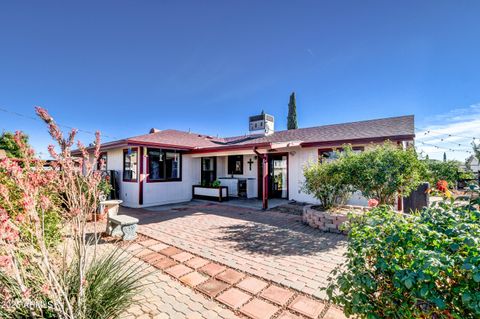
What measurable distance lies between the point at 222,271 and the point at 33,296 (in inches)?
92.1

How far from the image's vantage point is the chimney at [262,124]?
13.8m

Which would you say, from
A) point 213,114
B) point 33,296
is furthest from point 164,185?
point 213,114

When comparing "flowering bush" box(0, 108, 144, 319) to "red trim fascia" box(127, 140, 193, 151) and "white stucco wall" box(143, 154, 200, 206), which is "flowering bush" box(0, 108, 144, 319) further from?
"white stucco wall" box(143, 154, 200, 206)

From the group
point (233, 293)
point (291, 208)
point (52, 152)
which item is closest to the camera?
point (52, 152)

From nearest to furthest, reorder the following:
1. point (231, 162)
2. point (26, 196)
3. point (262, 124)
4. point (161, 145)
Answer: point (26, 196) → point (161, 145) → point (231, 162) → point (262, 124)

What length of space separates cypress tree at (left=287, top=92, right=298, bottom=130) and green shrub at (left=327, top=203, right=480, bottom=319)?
26.5 metres

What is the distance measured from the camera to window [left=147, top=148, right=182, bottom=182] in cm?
959

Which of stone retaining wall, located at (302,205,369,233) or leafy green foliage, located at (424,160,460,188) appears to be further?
leafy green foliage, located at (424,160,460,188)

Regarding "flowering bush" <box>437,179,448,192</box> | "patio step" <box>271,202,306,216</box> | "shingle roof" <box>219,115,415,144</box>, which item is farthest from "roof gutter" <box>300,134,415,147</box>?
"flowering bush" <box>437,179,448,192</box>

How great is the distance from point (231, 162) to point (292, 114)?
58.8 ft

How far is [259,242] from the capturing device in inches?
189

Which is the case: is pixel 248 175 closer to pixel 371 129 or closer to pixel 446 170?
pixel 371 129

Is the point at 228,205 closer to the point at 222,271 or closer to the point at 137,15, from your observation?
the point at 222,271

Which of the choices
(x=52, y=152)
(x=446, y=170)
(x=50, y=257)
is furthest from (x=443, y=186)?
(x=446, y=170)
